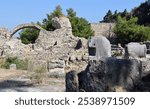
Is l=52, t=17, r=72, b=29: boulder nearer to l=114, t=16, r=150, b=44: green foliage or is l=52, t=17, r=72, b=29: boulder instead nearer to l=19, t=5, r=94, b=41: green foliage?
l=19, t=5, r=94, b=41: green foliage

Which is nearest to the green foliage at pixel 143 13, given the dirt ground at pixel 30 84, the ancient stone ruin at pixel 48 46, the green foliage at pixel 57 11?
the green foliage at pixel 57 11

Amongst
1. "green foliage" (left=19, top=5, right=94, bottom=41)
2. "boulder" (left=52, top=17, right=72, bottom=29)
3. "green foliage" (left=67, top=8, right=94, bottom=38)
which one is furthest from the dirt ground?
"green foliage" (left=67, top=8, right=94, bottom=38)

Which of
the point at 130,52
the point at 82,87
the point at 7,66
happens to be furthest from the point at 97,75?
the point at 7,66

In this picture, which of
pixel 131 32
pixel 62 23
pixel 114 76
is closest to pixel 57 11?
pixel 131 32

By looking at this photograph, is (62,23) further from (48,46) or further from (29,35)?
(29,35)

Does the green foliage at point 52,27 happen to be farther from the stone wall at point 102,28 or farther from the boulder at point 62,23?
the boulder at point 62,23

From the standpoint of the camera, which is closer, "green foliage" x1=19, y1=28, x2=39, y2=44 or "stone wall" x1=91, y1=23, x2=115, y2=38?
"green foliage" x1=19, y1=28, x2=39, y2=44

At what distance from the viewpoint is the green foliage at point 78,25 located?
35.5 metres

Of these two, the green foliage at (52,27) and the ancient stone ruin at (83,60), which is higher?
the green foliage at (52,27)

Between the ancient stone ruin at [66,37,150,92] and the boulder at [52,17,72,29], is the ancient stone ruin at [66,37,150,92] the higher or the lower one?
the lower one

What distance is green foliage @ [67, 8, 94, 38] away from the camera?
35531mm

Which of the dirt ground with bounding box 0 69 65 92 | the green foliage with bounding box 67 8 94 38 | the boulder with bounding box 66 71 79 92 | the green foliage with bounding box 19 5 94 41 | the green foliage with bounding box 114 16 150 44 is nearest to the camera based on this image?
the boulder with bounding box 66 71 79 92

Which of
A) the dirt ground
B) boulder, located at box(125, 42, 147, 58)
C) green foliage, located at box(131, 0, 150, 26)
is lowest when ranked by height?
the dirt ground

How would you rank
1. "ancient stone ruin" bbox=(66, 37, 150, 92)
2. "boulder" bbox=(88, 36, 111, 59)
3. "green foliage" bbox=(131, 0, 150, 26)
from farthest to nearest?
1. "green foliage" bbox=(131, 0, 150, 26)
2. "boulder" bbox=(88, 36, 111, 59)
3. "ancient stone ruin" bbox=(66, 37, 150, 92)
